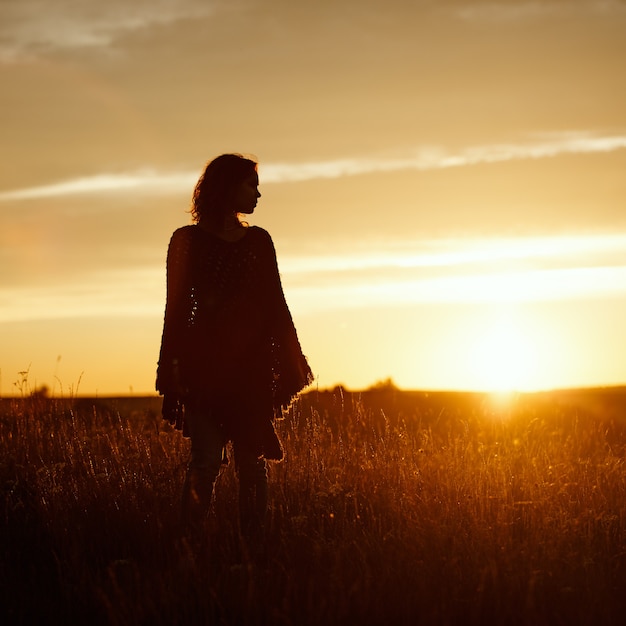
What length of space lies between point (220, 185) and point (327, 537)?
2273 mm

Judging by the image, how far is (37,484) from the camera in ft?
23.0

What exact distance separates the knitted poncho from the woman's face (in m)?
0.15

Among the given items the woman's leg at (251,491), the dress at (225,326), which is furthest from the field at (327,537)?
the dress at (225,326)

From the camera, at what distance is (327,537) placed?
235 inches

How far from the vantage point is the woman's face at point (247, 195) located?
223 inches

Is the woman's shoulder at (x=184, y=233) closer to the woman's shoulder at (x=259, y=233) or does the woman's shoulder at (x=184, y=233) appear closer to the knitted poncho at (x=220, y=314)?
the knitted poncho at (x=220, y=314)

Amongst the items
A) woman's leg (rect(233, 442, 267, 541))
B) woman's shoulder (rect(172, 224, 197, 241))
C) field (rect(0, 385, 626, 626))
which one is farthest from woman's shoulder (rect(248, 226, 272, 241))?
field (rect(0, 385, 626, 626))

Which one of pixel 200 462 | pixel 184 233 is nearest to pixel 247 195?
pixel 184 233

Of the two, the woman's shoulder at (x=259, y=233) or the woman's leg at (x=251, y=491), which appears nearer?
the woman's leg at (x=251, y=491)

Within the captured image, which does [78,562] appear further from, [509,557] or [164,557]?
[509,557]

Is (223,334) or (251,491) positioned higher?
(223,334)

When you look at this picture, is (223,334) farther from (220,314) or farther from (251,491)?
(251,491)

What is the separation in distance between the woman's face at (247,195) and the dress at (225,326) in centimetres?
15

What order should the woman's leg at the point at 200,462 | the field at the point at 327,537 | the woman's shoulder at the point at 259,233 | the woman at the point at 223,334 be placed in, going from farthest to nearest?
the woman's shoulder at the point at 259,233 < the woman at the point at 223,334 < the woman's leg at the point at 200,462 < the field at the point at 327,537
